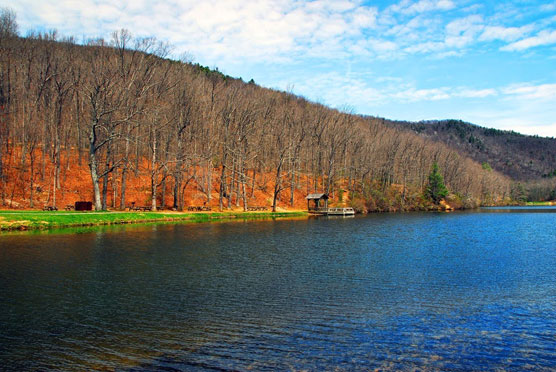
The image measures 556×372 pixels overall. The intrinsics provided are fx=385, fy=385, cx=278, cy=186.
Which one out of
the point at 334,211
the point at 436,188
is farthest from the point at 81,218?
the point at 436,188

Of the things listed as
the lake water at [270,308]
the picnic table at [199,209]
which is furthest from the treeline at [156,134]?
the lake water at [270,308]

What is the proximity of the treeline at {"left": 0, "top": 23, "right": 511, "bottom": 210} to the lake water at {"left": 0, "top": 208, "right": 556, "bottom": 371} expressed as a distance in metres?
28.1

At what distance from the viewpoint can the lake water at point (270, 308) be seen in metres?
9.92

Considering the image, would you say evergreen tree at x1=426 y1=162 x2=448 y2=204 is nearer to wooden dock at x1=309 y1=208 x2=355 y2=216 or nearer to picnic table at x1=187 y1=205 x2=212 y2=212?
wooden dock at x1=309 y1=208 x2=355 y2=216

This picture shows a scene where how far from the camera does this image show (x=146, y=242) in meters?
29.2

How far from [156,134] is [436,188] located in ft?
234

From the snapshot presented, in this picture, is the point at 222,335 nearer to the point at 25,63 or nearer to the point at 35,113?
the point at 35,113

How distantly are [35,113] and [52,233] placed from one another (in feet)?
99.5

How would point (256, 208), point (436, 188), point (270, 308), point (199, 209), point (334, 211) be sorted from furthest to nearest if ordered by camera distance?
point (436, 188), point (334, 211), point (256, 208), point (199, 209), point (270, 308)

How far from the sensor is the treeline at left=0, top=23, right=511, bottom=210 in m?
50.6

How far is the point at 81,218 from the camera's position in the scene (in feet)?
127

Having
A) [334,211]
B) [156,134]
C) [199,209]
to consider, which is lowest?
[334,211]

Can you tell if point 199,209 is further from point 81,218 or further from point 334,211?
point 334,211

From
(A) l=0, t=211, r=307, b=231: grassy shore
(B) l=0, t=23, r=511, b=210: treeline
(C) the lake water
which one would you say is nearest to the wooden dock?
(B) l=0, t=23, r=511, b=210: treeline
